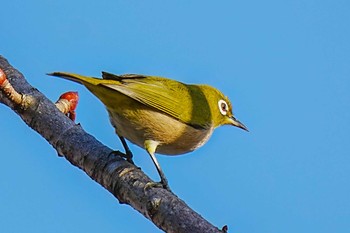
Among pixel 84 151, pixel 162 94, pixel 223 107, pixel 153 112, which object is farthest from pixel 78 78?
pixel 223 107

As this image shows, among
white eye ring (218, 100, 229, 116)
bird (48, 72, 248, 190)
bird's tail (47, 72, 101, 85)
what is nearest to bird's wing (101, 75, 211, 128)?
bird (48, 72, 248, 190)

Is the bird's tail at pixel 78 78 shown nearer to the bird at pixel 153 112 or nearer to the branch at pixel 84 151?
the bird at pixel 153 112

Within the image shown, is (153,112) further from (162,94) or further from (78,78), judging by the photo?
(78,78)

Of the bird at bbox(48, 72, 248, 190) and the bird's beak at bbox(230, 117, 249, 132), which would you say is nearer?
the bird at bbox(48, 72, 248, 190)

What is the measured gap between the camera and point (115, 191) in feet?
13.1

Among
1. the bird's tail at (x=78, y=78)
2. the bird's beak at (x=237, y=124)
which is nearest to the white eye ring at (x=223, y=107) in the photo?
the bird's beak at (x=237, y=124)

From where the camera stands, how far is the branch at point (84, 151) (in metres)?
3.56

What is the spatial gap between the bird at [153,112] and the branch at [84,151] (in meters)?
0.38

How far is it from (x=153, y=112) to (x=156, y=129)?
0.18 meters

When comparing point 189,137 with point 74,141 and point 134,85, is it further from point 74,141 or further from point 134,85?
point 74,141

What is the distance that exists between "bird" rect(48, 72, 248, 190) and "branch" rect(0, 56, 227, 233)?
1.25 feet

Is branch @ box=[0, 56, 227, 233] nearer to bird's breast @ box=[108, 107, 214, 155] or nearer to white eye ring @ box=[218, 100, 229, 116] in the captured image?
bird's breast @ box=[108, 107, 214, 155]

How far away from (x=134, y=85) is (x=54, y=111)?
46.1 inches

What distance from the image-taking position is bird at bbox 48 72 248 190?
550cm
